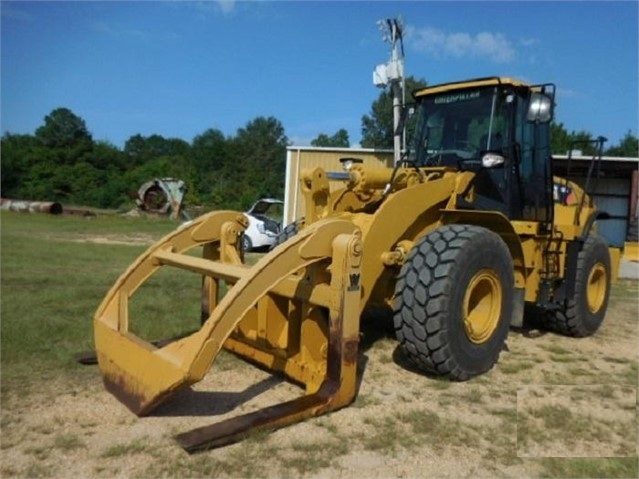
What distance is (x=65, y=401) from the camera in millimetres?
4164

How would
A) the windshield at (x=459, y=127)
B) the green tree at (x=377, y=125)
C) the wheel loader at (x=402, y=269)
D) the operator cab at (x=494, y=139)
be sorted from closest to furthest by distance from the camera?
1. the wheel loader at (x=402, y=269)
2. the operator cab at (x=494, y=139)
3. the windshield at (x=459, y=127)
4. the green tree at (x=377, y=125)

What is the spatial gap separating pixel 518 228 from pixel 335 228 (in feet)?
8.27

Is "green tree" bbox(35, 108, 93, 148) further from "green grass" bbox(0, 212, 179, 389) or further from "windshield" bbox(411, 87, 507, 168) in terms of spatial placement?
"windshield" bbox(411, 87, 507, 168)

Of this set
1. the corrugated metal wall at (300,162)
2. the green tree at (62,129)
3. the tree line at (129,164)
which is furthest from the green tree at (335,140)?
the corrugated metal wall at (300,162)

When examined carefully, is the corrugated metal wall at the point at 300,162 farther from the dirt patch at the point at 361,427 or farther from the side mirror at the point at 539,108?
the dirt patch at the point at 361,427

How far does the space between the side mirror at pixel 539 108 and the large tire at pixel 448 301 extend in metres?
1.25

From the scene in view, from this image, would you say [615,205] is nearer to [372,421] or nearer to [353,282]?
[353,282]

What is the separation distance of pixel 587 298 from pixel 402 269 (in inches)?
124

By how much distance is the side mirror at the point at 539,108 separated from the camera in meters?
5.40

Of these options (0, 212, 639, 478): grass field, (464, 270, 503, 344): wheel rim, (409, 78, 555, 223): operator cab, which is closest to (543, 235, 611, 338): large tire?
(0, 212, 639, 478): grass field

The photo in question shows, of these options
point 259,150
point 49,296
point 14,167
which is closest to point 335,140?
point 259,150

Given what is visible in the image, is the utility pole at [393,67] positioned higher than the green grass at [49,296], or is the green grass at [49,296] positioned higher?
the utility pole at [393,67]

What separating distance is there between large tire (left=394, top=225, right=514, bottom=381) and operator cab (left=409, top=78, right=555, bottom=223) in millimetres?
741

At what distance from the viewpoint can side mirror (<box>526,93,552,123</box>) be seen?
213 inches
